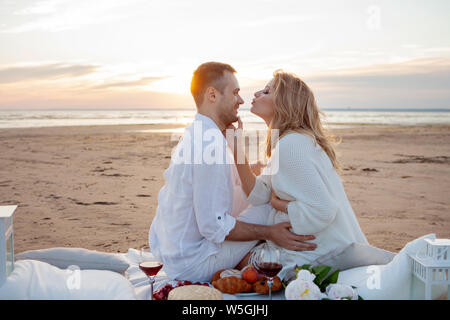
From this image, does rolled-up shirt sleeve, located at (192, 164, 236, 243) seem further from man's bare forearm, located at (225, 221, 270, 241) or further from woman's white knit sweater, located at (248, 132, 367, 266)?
woman's white knit sweater, located at (248, 132, 367, 266)

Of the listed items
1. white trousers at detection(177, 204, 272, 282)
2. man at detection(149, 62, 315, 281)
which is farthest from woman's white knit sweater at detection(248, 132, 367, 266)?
white trousers at detection(177, 204, 272, 282)

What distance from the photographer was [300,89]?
12.7ft

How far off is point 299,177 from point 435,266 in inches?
46.5

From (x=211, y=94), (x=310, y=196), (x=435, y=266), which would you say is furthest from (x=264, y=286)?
(x=211, y=94)

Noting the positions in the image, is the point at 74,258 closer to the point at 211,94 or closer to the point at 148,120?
the point at 211,94

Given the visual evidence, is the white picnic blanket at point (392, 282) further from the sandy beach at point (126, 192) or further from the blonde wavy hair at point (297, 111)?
the sandy beach at point (126, 192)

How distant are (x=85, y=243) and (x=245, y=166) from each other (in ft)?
10.2

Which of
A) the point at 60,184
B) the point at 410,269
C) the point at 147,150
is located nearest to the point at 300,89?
the point at 410,269

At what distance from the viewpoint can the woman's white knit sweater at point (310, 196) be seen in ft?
11.4

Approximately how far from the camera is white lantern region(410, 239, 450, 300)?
2969mm

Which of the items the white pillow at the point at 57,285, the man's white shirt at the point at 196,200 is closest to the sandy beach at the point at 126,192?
the man's white shirt at the point at 196,200
